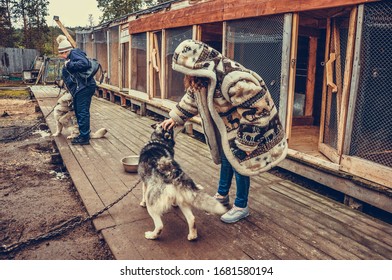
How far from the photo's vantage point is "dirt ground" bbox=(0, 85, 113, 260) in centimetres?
283

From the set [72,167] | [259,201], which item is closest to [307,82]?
[259,201]

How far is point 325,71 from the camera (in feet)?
14.5

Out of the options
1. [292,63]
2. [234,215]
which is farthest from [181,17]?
[234,215]

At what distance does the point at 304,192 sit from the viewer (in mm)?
3941

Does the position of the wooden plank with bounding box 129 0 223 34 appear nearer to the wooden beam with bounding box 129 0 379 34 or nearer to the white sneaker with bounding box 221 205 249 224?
the wooden beam with bounding box 129 0 379 34

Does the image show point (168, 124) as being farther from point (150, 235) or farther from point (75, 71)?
point (75, 71)

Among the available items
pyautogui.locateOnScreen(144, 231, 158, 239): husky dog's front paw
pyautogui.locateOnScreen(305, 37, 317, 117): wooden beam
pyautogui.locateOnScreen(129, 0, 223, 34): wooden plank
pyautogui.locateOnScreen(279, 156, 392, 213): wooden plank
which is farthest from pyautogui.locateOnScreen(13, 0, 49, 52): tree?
pyautogui.locateOnScreen(144, 231, 158, 239): husky dog's front paw

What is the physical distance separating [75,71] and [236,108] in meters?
3.80

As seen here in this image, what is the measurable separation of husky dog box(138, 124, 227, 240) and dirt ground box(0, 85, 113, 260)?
1.78ft

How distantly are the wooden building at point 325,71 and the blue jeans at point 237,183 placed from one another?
4.07 ft

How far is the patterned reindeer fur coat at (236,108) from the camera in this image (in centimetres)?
258

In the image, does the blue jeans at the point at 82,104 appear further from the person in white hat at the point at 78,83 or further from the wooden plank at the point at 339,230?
the wooden plank at the point at 339,230

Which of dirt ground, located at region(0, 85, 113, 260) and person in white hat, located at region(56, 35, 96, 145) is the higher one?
person in white hat, located at region(56, 35, 96, 145)

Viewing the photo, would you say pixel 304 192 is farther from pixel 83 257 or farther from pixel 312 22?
pixel 312 22
